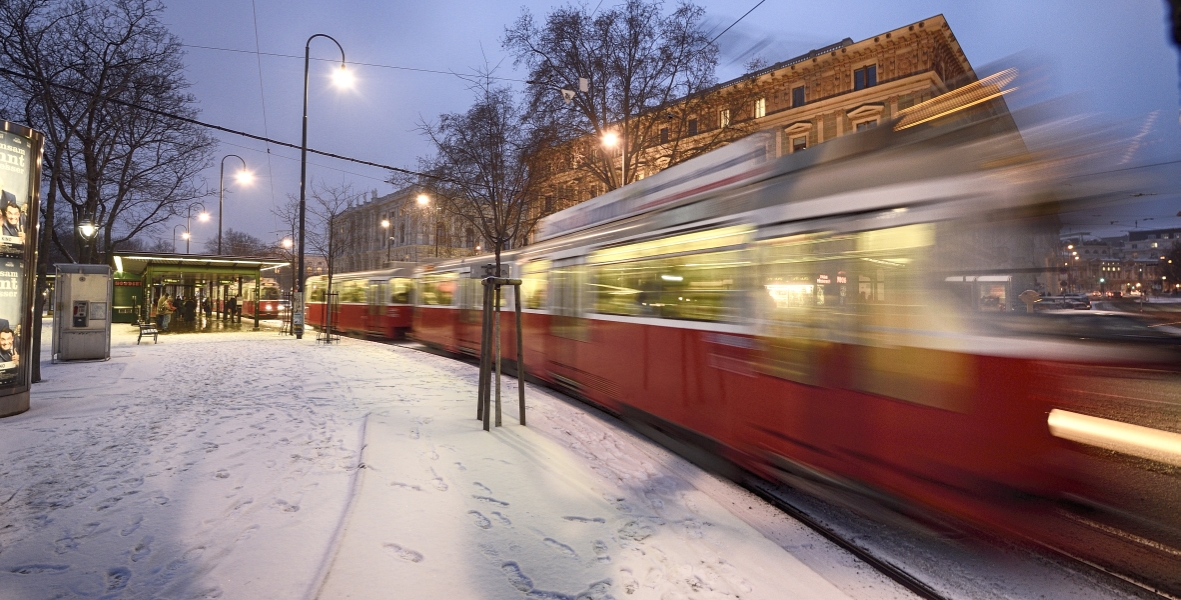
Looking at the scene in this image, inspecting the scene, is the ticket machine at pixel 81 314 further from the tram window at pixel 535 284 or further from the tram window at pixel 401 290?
the tram window at pixel 535 284

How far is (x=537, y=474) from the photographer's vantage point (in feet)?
16.5

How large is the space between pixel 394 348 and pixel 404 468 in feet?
39.3

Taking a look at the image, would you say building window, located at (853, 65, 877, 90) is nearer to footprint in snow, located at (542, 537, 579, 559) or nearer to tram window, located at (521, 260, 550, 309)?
tram window, located at (521, 260, 550, 309)

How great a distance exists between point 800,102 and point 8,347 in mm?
36541

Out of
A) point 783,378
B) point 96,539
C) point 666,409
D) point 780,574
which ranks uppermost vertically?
point 783,378

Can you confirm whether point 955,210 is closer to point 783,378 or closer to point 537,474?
point 783,378

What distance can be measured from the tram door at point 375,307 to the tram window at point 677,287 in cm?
1383

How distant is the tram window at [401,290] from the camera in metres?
16.9

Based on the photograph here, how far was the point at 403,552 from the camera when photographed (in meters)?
3.49

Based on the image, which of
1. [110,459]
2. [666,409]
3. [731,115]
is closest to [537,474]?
[666,409]

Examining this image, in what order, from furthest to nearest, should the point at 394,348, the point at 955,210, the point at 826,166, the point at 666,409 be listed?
1. the point at 394,348
2. the point at 666,409
3. the point at 826,166
4. the point at 955,210

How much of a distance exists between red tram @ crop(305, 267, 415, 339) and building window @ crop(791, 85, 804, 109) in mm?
27559

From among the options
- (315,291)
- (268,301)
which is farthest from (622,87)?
(268,301)

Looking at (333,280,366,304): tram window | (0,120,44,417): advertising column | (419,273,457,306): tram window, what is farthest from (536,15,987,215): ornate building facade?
(0,120,44,417): advertising column
